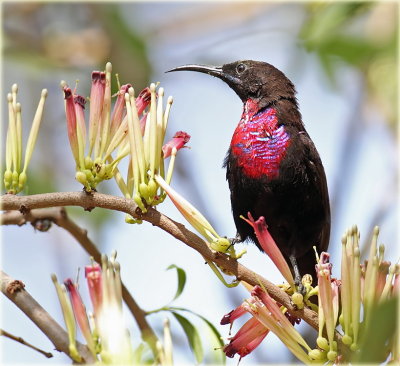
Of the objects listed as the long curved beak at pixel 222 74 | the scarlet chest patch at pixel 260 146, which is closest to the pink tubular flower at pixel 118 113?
the scarlet chest patch at pixel 260 146

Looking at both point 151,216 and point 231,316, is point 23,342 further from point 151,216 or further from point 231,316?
point 231,316

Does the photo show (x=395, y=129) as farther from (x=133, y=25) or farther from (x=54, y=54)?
(x=54, y=54)

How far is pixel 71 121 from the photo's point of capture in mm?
2773

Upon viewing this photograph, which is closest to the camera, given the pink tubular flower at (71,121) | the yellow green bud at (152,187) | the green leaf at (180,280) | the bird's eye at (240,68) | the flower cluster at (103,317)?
the flower cluster at (103,317)

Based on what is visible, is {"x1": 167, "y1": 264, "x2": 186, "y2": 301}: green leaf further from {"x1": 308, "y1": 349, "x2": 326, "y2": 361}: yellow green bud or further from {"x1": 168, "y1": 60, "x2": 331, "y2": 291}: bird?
{"x1": 168, "y1": 60, "x2": 331, "y2": 291}: bird

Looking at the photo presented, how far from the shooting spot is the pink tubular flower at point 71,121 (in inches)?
108

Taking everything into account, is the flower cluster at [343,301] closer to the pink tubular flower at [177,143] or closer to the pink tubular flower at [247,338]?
the pink tubular flower at [247,338]

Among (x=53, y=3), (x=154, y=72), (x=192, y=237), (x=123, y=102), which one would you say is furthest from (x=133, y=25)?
(x=192, y=237)

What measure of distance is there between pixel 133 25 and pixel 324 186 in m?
2.90

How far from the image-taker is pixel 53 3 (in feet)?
24.4

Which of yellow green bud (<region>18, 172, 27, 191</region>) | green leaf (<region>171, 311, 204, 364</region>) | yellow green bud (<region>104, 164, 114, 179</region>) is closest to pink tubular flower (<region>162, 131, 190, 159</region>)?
yellow green bud (<region>104, 164, 114, 179</region>)

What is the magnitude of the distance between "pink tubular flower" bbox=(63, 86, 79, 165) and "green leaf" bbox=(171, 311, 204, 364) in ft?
2.73

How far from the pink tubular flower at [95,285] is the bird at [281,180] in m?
1.84

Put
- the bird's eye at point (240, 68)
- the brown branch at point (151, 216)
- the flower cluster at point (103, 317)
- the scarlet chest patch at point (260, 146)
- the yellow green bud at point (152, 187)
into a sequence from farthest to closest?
1. the bird's eye at point (240, 68)
2. the scarlet chest patch at point (260, 146)
3. the yellow green bud at point (152, 187)
4. the brown branch at point (151, 216)
5. the flower cluster at point (103, 317)
